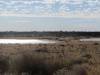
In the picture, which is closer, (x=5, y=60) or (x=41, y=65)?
(x=41, y=65)

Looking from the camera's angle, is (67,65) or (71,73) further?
(67,65)

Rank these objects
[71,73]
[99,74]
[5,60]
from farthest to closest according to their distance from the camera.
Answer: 1. [5,60]
2. [99,74]
3. [71,73]

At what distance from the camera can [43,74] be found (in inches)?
848

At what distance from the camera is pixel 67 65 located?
2433 cm

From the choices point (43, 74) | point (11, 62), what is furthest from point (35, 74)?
point (11, 62)

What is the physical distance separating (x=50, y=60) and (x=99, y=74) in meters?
3.68

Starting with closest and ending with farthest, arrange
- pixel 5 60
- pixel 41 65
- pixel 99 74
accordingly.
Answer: pixel 99 74, pixel 41 65, pixel 5 60

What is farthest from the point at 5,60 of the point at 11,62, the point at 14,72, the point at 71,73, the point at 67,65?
the point at 71,73

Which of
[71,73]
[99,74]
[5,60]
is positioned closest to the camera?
[71,73]

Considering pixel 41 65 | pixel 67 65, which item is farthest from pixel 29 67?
pixel 67 65

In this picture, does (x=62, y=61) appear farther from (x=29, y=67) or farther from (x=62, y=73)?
(x=62, y=73)

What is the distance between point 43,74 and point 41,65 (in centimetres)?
95

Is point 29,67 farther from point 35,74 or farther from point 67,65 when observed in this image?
point 67,65

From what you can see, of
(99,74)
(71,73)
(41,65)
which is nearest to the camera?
(71,73)
